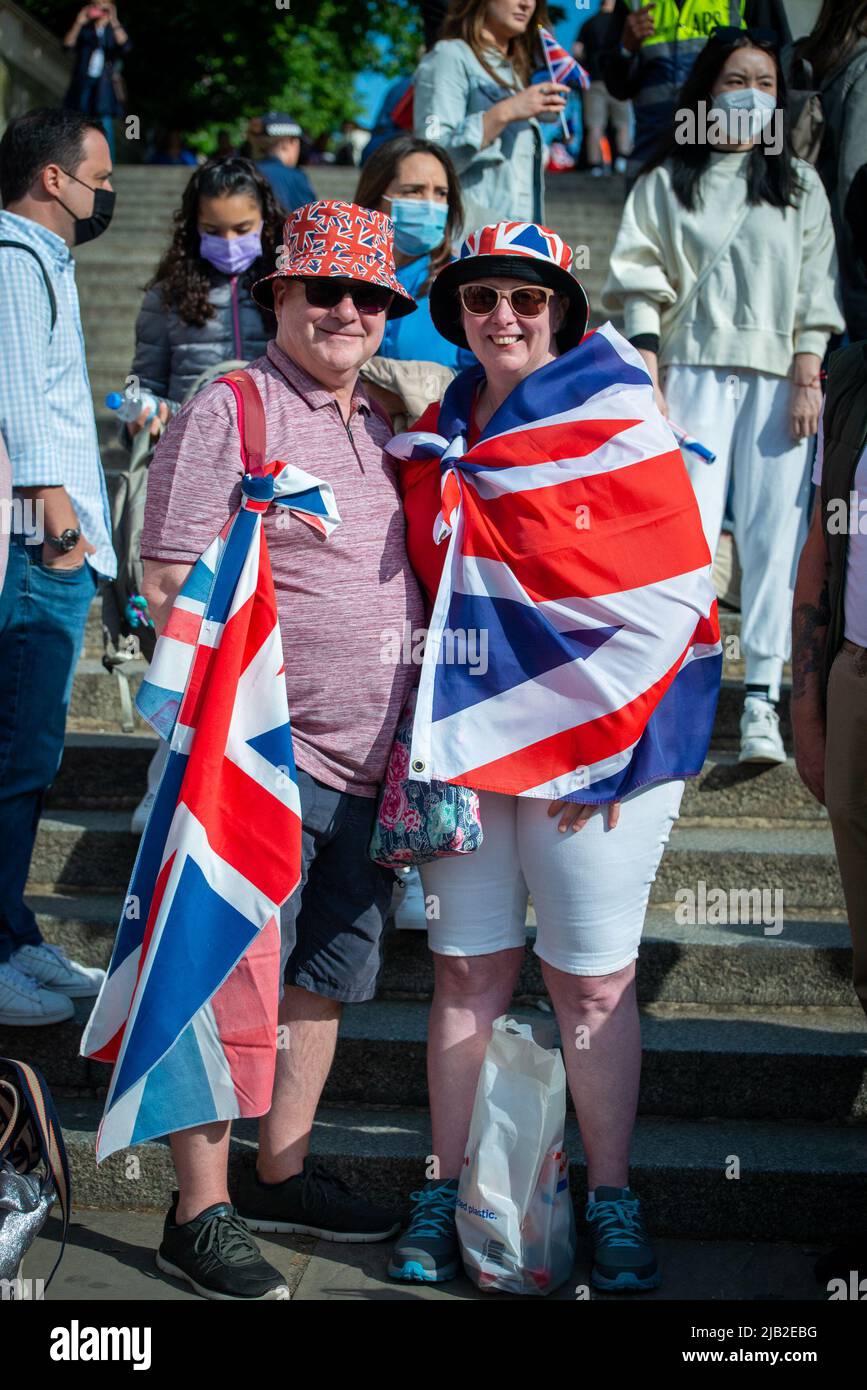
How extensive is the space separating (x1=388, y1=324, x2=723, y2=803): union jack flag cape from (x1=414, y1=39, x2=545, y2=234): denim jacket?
8.56ft

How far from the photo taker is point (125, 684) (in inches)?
204

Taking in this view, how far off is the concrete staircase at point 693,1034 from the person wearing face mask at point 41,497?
0.25 metres

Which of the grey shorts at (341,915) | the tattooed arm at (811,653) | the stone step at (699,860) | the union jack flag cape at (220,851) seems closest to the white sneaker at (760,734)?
the stone step at (699,860)

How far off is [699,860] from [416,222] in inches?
81.0

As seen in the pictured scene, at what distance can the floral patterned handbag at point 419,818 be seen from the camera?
10.4ft

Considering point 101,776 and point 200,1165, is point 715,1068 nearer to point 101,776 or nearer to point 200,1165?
point 200,1165

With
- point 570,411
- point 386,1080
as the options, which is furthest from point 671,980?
point 570,411

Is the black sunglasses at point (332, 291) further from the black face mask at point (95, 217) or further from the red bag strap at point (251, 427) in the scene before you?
the black face mask at point (95, 217)

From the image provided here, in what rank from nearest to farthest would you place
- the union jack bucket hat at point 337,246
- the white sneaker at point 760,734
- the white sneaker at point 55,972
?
the union jack bucket hat at point 337,246
the white sneaker at point 55,972
the white sneaker at point 760,734

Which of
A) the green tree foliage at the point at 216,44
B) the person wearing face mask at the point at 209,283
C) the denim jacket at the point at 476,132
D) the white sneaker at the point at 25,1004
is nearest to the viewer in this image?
the white sneaker at the point at 25,1004

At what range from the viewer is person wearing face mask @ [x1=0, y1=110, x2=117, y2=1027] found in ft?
12.5

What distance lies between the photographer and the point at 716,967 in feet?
13.7
